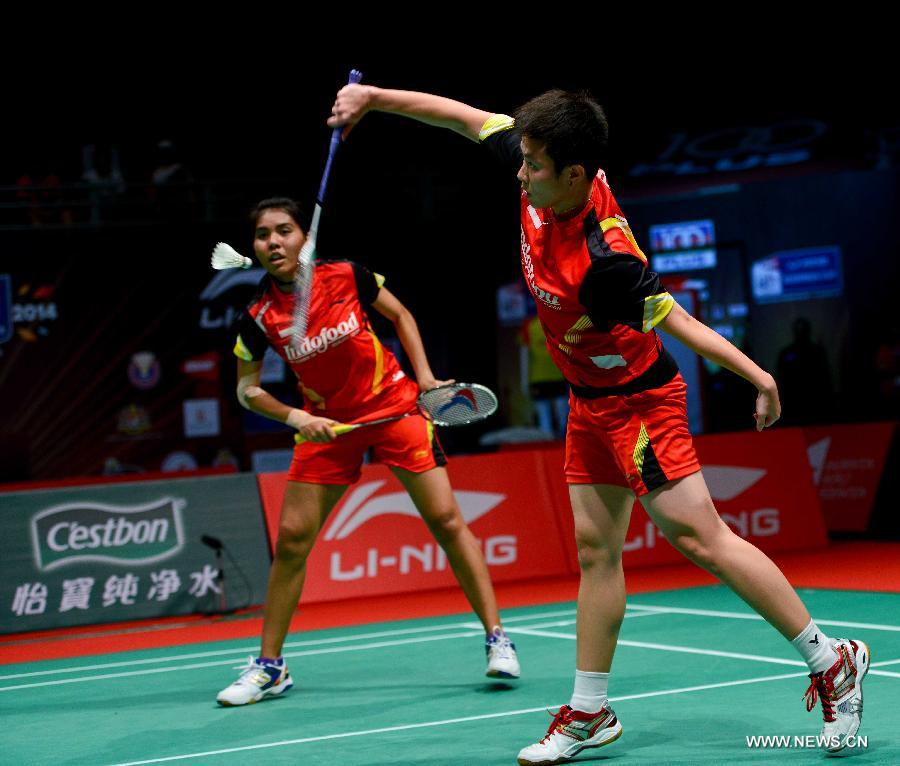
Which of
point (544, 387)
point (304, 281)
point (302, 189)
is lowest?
point (544, 387)

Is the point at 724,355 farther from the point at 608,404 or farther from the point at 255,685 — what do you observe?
the point at 255,685

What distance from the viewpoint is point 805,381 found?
47.0 ft

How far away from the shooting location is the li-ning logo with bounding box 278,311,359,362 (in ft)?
15.4

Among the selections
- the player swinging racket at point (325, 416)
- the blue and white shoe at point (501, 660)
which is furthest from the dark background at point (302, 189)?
the blue and white shoe at point (501, 660)

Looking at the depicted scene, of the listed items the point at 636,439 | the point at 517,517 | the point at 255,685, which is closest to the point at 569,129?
the point at 636,439

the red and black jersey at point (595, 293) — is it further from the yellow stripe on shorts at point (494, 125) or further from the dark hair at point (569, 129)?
the dark hair at point (569, 129)

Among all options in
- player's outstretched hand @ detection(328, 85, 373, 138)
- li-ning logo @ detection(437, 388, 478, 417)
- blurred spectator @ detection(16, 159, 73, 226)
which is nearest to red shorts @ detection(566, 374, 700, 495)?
player's outstretched hand @ detection(328, 85, 373, 138)

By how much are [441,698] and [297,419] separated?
1105 mm

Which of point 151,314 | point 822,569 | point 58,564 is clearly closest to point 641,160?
point 151,314

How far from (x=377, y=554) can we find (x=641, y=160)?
7405 millimetres

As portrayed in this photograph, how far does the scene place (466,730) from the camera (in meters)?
3.92

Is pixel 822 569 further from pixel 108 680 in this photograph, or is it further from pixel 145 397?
pixel 145 397

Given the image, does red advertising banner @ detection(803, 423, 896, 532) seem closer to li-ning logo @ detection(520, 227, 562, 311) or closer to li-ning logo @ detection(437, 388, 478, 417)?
li-ning logo @ detection(437, 388, 478, 417)

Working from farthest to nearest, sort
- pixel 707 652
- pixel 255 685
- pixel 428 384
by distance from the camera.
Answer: pixel 707 652, pixel 428 384, pixel 255 685
